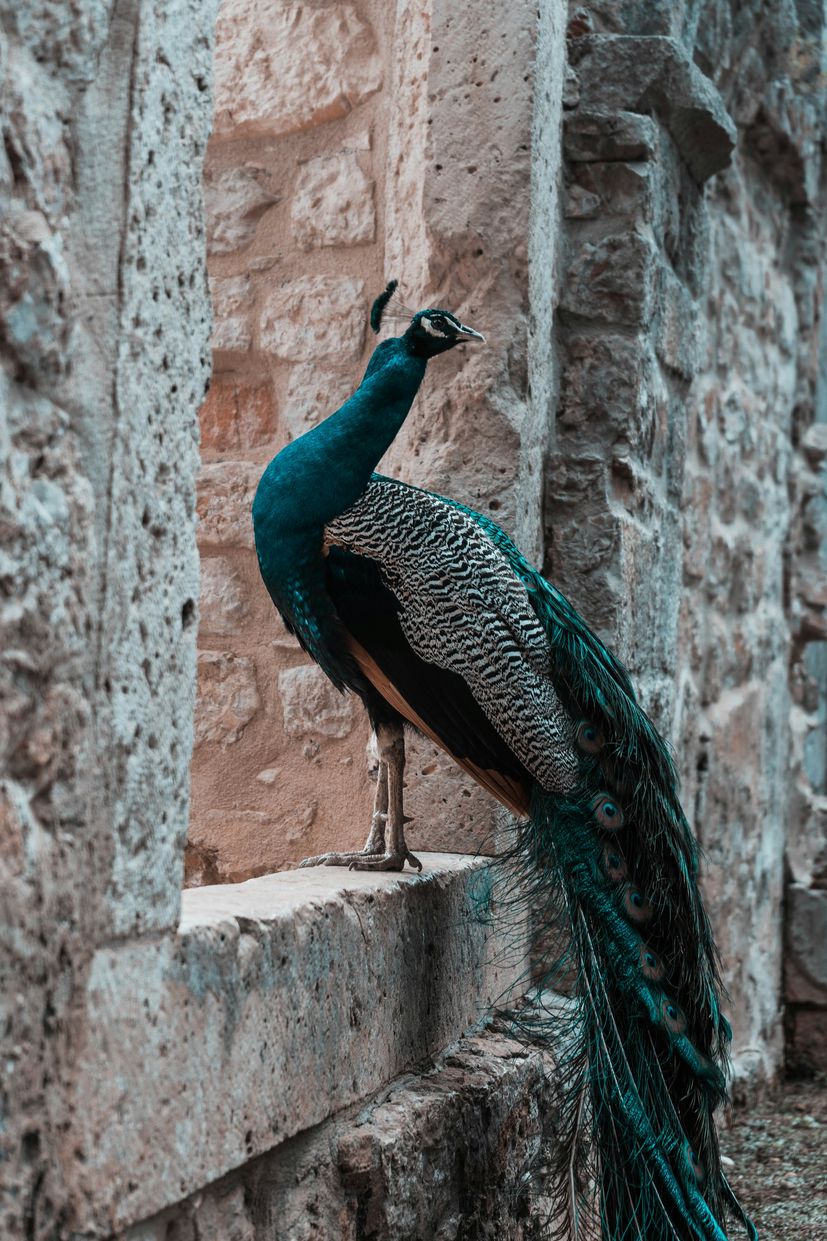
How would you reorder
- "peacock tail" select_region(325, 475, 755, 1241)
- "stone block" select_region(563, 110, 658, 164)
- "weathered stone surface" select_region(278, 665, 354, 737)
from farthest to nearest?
"stone block" select_region(563, 110, 658, 164)
"weathered stone surface" select_region(278, 665, 354, 737)
"peacock tail" select_region(325, 475, 755, 1241)

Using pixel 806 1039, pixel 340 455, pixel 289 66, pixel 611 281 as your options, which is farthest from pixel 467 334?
pixel 806 1039

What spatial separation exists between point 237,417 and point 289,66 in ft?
2.53

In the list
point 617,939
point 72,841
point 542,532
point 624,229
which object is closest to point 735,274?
point 624,229

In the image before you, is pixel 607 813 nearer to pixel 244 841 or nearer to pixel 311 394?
pixel 244 841

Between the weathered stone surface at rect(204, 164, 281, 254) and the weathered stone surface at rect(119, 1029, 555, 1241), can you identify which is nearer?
the weathered stone surface at rect(119, 1029, 555, 1241)

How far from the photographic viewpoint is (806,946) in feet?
15.7

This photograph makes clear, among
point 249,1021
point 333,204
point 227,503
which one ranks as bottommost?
point 249,1021

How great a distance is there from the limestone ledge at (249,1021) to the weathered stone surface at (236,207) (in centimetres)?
148

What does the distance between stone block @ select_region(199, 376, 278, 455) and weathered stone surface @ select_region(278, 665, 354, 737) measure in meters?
0.53

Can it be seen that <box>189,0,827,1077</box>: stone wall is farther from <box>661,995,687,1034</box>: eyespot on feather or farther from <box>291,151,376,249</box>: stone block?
<box>661,995,687,1034</box>: eyespot on feather

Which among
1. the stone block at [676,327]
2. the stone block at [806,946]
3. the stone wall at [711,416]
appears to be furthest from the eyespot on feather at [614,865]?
the stone block at [806,946]

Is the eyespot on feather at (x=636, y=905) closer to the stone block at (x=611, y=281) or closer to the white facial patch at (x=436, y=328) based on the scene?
the white facial patch at (x=436, y=328)

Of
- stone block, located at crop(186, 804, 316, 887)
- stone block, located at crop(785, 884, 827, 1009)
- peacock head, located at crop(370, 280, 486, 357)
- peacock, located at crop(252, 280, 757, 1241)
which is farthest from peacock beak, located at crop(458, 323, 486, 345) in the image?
stone block, located at crop(785, 884, 827, 1009)

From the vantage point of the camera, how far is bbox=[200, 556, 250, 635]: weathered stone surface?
3.12 m
